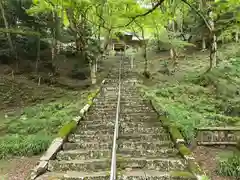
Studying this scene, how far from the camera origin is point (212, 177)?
253 inches

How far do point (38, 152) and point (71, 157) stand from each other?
2091 mm

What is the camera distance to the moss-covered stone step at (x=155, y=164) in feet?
18.1

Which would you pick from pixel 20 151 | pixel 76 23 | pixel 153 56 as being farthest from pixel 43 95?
pixel 153 56

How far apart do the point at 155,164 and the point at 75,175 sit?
4.70 ft

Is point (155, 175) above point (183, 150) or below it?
below

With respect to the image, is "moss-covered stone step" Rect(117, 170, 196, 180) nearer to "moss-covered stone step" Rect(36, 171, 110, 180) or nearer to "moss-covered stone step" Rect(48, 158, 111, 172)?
"moss-covered stone step" Rect(36, 171, 110, 180)

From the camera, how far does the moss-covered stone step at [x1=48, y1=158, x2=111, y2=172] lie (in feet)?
18.0

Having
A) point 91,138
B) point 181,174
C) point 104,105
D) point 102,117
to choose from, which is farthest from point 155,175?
point 104,105

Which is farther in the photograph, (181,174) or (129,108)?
(129,108)

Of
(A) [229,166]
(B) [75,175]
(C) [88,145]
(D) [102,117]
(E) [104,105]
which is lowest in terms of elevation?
(A) [229,166]

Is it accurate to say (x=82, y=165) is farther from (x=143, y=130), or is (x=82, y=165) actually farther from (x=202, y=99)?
(x=202, y=99)

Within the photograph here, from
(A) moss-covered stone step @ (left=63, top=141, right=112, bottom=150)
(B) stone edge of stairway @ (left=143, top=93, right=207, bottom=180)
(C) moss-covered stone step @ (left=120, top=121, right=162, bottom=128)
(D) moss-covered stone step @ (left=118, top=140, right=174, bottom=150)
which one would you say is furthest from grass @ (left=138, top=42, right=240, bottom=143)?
(A) moss-covered stone step @ (left=63, top=141, right=112, bottom=150)

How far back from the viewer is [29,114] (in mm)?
12039

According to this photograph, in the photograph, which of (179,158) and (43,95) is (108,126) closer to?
(179,158)
